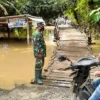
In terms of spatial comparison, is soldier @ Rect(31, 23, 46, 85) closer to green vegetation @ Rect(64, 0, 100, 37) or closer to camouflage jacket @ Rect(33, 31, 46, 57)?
camouflage jacket @ Rect(33, 31, 46, 57)

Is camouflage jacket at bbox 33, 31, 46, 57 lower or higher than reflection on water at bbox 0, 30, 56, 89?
higher

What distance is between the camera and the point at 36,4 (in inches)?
1029

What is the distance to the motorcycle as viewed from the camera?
134 inches

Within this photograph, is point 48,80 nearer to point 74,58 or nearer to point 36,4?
point 74,58

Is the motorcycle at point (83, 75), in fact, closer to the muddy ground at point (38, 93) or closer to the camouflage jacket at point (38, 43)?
the muddy ground at point (38, 93)

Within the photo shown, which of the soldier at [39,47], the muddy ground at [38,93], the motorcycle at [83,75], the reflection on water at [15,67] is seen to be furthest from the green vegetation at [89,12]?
the reflection on water at [15,67]

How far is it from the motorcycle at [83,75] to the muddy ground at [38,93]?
1.36 meters

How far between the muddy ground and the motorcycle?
1.36 metres

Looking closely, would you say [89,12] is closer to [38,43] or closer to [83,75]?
[38,43]

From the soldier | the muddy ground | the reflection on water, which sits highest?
the soldier

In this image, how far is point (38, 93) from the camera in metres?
5.46

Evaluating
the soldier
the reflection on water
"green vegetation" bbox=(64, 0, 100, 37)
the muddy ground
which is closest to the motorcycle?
"green vegetation" bbox=(64, 0, 100, 37)

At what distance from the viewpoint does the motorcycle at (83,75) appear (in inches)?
134

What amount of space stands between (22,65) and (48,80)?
5.53m
